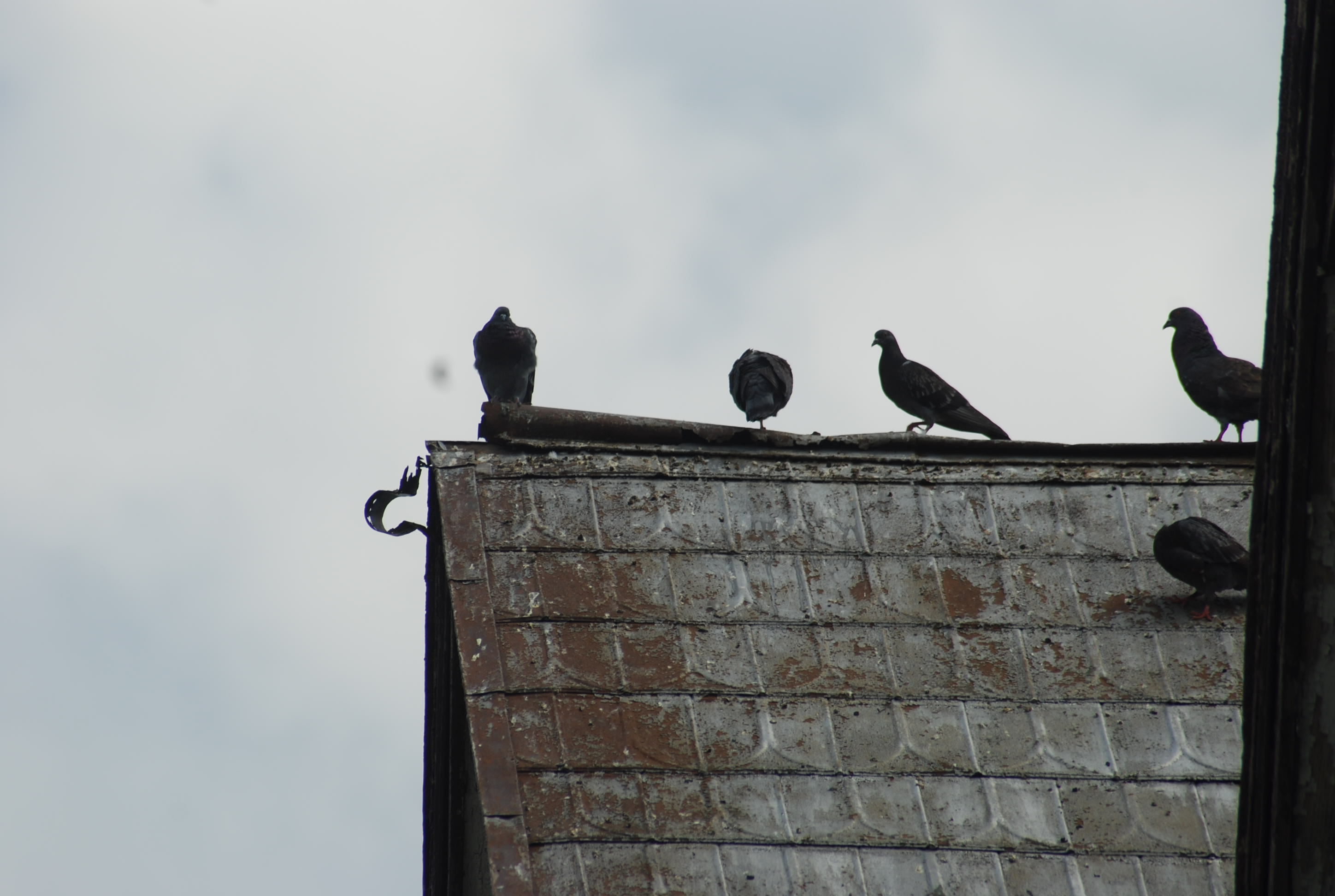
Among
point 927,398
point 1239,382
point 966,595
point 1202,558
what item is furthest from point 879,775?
point 927,398

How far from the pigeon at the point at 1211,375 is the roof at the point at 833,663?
313 cm

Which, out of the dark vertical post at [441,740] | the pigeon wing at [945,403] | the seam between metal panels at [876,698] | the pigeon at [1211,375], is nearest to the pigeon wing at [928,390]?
the pigeon wing at [945,403]

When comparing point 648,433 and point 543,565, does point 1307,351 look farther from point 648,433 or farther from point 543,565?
point 648,433

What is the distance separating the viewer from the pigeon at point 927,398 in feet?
37.3

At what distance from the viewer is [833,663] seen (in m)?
5.75

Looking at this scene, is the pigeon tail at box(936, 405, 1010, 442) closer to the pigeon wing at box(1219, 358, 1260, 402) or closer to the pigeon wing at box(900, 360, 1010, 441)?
the pigeon wing at box(900, 360, 1010, 441)

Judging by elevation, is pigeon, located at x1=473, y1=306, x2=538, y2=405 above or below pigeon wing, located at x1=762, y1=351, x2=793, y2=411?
above

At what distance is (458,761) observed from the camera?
22.4ft

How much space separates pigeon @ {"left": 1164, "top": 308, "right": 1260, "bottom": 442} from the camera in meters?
10.1

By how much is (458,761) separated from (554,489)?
3.85 ft

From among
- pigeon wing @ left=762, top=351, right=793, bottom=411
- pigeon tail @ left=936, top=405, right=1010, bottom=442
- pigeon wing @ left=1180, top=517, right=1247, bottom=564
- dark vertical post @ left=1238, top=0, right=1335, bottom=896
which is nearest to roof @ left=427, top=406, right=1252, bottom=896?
pigeon wing @ left=1180, top=517, right=1247, bottom=564

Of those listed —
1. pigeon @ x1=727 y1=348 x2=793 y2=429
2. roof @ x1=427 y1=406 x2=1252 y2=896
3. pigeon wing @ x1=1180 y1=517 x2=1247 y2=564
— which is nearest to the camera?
roof @ x1=427 y1=406 x2=1252 y2=896

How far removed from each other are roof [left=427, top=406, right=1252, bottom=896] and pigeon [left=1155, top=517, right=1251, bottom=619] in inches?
4.8

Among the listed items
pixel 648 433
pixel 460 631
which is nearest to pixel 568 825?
pixel 460 631
